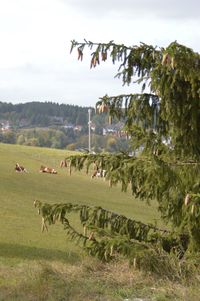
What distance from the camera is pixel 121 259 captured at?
8.91 m

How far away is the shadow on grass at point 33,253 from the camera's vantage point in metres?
14.8

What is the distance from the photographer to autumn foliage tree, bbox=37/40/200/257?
789 centimetres

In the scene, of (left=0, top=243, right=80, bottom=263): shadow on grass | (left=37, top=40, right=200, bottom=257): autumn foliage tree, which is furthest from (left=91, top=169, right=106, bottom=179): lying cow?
(left=0, top=243, right=80, bottom=263): shadow on grass

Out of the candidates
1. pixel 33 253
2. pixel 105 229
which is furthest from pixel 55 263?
pixel 33 253

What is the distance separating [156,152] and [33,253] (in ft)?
24.7

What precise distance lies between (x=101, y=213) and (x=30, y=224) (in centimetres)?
1400

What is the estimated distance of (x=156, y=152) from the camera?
Answer: 30.5 feet

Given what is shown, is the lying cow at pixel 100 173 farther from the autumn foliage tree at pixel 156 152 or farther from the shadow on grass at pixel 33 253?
the shadow on grass at pixel 33 253

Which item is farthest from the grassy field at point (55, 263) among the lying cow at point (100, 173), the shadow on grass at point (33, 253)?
the lying cow at point (100, 173)

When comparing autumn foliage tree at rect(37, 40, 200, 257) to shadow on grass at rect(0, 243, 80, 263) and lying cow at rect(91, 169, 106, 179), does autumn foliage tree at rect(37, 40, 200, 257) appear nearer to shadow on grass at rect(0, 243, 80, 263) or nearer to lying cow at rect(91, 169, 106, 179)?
lying cow at rect(91, 169, 106, 179)

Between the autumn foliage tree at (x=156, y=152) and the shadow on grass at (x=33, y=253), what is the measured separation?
544 cm

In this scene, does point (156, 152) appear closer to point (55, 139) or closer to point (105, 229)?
point (105, 229)

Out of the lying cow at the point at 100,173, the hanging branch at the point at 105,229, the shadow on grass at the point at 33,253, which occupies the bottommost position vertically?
the shadow on grass at the point at 33,253

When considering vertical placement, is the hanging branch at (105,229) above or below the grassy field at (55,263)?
above
